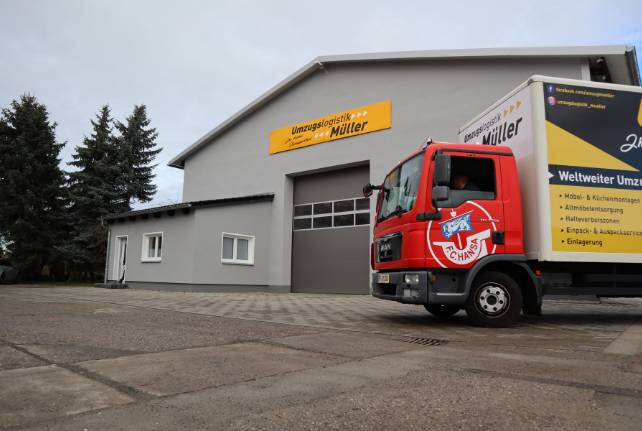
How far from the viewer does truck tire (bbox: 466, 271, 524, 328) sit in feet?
22.5

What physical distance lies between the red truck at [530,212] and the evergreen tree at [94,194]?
25408 millimetres

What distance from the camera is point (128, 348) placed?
15.7 feet

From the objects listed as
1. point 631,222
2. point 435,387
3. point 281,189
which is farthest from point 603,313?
→ point 281,189

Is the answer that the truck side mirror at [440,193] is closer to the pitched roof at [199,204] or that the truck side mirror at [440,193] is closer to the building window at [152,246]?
the pitched roof at [199,204]

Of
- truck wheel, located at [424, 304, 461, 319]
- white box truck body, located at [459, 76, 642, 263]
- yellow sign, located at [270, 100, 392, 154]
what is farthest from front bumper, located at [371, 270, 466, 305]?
yellow sign, located at [270, 100, 392, 154]

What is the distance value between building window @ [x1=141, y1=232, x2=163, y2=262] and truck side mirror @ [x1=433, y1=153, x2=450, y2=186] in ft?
50.1

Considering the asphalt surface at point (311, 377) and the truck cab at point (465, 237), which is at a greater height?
the truck cab at point (465, 237)

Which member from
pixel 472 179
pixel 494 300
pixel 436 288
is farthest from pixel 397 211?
pixel 494 300

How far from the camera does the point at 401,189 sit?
7527mm

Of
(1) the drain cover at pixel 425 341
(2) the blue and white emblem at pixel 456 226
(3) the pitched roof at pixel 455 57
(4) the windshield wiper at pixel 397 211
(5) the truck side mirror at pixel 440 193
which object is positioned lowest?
(1) the drain cover at pixel 425 341

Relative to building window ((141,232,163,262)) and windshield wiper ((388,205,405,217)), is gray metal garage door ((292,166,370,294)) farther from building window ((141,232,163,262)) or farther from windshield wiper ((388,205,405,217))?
windshield wiper ((388,205,405,217))

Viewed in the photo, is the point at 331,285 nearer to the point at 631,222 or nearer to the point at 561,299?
the point at 561,299

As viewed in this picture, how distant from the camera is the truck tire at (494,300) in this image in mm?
6855

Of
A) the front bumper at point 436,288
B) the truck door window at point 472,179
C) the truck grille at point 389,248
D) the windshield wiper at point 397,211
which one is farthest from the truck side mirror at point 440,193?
the front bumper at point 436,288
